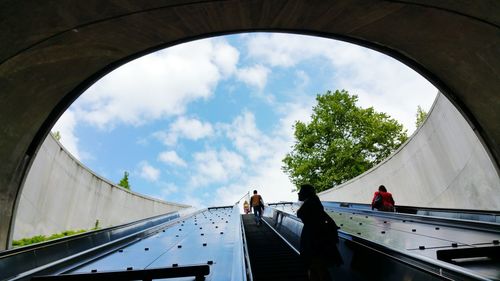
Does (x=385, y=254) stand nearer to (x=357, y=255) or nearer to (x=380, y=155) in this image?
(x=357, y=255)

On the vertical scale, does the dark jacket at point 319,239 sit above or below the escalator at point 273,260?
above

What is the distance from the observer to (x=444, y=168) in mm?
11742

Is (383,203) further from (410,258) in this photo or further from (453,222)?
(410,258)

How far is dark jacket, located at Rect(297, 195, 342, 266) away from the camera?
4.79 meters

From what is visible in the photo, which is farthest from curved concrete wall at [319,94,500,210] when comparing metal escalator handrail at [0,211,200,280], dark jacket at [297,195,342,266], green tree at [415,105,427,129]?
green tree at [415,105,427,129]

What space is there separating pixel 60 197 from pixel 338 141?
23481 mm

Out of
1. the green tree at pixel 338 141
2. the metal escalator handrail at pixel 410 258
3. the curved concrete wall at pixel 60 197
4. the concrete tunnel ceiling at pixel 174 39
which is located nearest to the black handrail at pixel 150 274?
the metal escalator handrail at pixel 410 258

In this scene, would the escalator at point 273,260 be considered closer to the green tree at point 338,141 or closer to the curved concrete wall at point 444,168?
the curved concrete wall at point 444,168

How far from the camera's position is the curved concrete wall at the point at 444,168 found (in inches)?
384

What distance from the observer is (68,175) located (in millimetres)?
11789

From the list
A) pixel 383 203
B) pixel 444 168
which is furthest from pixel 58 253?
pixel 444 168

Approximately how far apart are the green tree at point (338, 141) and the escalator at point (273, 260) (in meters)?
19.4

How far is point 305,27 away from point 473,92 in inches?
157

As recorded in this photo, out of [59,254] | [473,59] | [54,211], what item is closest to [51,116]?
[59,254]
